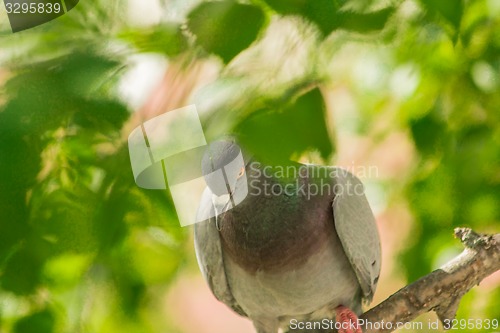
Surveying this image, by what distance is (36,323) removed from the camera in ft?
1.05

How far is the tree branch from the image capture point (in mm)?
630

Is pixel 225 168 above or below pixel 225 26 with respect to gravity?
below

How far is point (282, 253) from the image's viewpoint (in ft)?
2.67

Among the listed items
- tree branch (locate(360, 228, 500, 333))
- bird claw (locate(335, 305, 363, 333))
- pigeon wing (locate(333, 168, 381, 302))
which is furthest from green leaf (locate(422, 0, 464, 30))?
bird claw (locate(335, 305, 363, 333))

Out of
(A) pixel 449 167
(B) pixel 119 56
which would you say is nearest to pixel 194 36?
(B) pixel 119 56

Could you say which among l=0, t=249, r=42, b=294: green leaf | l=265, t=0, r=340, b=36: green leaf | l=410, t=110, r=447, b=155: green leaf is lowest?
l=0, t=249, r=42, b=294: green leaf

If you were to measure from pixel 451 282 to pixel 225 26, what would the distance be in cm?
51

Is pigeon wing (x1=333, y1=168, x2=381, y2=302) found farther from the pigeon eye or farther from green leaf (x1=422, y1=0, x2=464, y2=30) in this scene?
green leaf (x1=422, y1=0, x2=464, y2=30)

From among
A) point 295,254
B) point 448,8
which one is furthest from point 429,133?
point 295,254

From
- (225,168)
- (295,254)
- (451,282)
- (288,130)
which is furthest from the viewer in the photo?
(295,254)

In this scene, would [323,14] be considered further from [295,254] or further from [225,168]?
[295,254]

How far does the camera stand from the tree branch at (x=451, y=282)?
63cm

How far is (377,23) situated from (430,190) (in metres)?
0.09

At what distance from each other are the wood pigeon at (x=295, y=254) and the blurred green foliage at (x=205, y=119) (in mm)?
432
